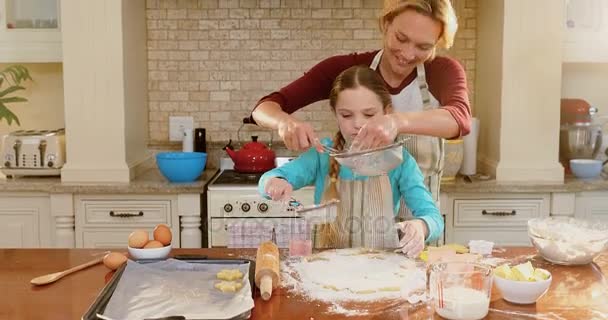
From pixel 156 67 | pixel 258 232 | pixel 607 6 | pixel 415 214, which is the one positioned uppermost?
pixel 607 6

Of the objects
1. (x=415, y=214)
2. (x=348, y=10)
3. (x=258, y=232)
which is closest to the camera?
(x=415, y=214)

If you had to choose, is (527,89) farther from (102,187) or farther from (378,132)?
(102,187)

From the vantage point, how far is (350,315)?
1.58 meters

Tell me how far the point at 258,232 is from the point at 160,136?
3.49ft

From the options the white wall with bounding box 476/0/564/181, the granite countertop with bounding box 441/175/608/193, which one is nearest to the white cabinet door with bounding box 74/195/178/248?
the granite countertop with bounding box 441/175/608/193

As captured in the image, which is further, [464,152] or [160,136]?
[160,136]

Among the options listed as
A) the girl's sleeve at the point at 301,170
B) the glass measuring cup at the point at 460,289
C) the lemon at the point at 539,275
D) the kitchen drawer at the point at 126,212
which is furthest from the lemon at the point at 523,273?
the kitchen drawer at the point at 126,212

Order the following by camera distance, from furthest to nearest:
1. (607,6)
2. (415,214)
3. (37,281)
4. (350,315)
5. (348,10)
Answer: (348,10) < (607,6) < (415,214) < (37,281) < (350,315)

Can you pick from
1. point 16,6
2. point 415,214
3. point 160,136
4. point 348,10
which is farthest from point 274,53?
point 415,214

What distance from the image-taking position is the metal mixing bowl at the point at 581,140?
3.80 m

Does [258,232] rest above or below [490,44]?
below

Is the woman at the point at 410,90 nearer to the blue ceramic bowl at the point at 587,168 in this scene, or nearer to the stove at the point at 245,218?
the stove at the point at 245,218

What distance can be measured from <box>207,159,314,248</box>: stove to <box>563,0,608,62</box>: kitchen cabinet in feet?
5.28

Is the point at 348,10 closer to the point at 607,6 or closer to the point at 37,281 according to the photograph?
the point at 607,6
